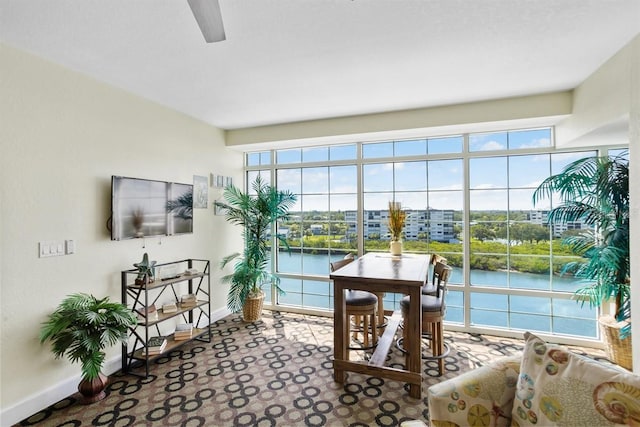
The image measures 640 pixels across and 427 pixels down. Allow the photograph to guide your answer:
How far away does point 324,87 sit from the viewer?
301 cm

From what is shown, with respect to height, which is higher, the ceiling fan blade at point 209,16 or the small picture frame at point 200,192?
the ceiling fan blade at point 209,16

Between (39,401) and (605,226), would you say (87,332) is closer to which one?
(39,401)

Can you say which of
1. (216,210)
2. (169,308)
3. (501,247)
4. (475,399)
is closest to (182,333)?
(169,308)

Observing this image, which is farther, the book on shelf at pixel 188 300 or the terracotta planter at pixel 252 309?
the terracotta planter at pixel 252 309

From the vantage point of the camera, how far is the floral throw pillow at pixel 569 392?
3.35ft

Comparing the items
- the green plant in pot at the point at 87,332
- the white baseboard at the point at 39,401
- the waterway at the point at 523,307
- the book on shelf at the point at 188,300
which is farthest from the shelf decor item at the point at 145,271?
the waterway at the point at 523,307

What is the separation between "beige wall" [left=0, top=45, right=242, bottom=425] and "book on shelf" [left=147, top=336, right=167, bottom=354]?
362 mm

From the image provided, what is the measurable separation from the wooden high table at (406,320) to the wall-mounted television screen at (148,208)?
2.06m

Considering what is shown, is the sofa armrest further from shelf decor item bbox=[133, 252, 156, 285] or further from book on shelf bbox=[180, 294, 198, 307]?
book on shelf bbox=[180, 294, 198, 307]

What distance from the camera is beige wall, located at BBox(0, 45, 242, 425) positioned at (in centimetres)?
221

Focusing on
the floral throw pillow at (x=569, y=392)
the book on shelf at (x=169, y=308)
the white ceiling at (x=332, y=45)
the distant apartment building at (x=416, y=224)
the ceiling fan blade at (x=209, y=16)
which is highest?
the white ceiling at (x=332, y=45)

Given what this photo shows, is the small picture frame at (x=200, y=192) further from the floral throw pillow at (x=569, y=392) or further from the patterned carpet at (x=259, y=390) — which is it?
the floral throw pillow at (x=569, y=392)

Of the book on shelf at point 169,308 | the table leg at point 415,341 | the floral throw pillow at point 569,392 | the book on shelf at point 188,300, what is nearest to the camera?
the floral throw pillow at point 569,392

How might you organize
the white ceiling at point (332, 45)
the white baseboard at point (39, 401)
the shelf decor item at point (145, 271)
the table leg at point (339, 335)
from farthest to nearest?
the shelf decor item at point (145, 271), the table leg at point (339, 335), the white baseboard at point (39, 401), the white ceiling at point (332, 45)
